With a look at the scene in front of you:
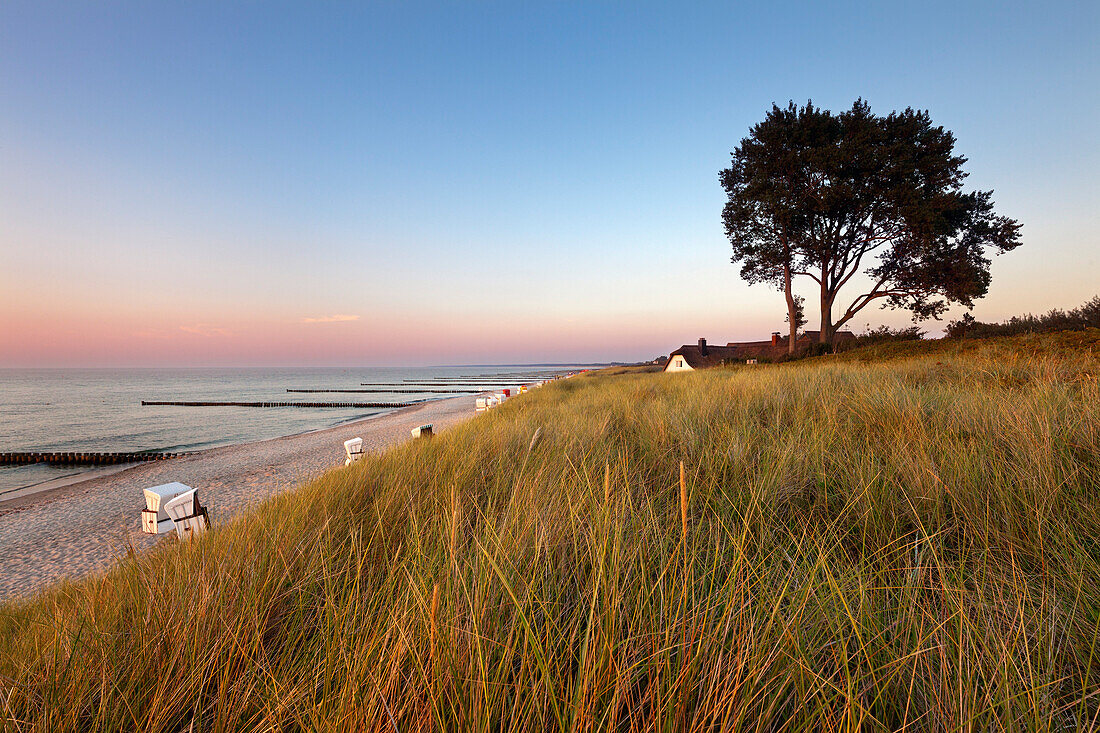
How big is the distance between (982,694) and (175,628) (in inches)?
87.2

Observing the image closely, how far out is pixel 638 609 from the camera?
3.53 feet

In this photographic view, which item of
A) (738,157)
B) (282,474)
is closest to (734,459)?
(282,474)

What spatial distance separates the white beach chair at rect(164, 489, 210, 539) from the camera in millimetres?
3139

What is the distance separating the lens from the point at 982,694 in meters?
0.92

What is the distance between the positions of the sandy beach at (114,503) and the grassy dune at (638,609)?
1.24m

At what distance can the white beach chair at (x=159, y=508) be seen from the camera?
3211 mm

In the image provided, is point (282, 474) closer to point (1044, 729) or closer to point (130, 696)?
point (130, 696)

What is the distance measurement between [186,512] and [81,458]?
19.8 meters

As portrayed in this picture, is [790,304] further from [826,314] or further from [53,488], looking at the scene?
[53,488]

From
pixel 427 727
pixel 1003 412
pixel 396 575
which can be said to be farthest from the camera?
pixel 1003 412

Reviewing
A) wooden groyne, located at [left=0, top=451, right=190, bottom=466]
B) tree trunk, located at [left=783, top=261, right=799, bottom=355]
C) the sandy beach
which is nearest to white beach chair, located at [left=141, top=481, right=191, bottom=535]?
the sandy beach

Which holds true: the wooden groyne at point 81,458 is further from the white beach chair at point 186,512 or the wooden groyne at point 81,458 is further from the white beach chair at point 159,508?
the white beach chair at point 186,512

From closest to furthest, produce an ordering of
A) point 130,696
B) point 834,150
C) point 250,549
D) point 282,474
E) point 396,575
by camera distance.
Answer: point 130,696 < point 396,575 < point 250,549 < point 282,474 < point 834,150

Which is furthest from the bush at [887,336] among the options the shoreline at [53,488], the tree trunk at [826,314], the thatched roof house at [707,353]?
the shoreline at [53,488]
